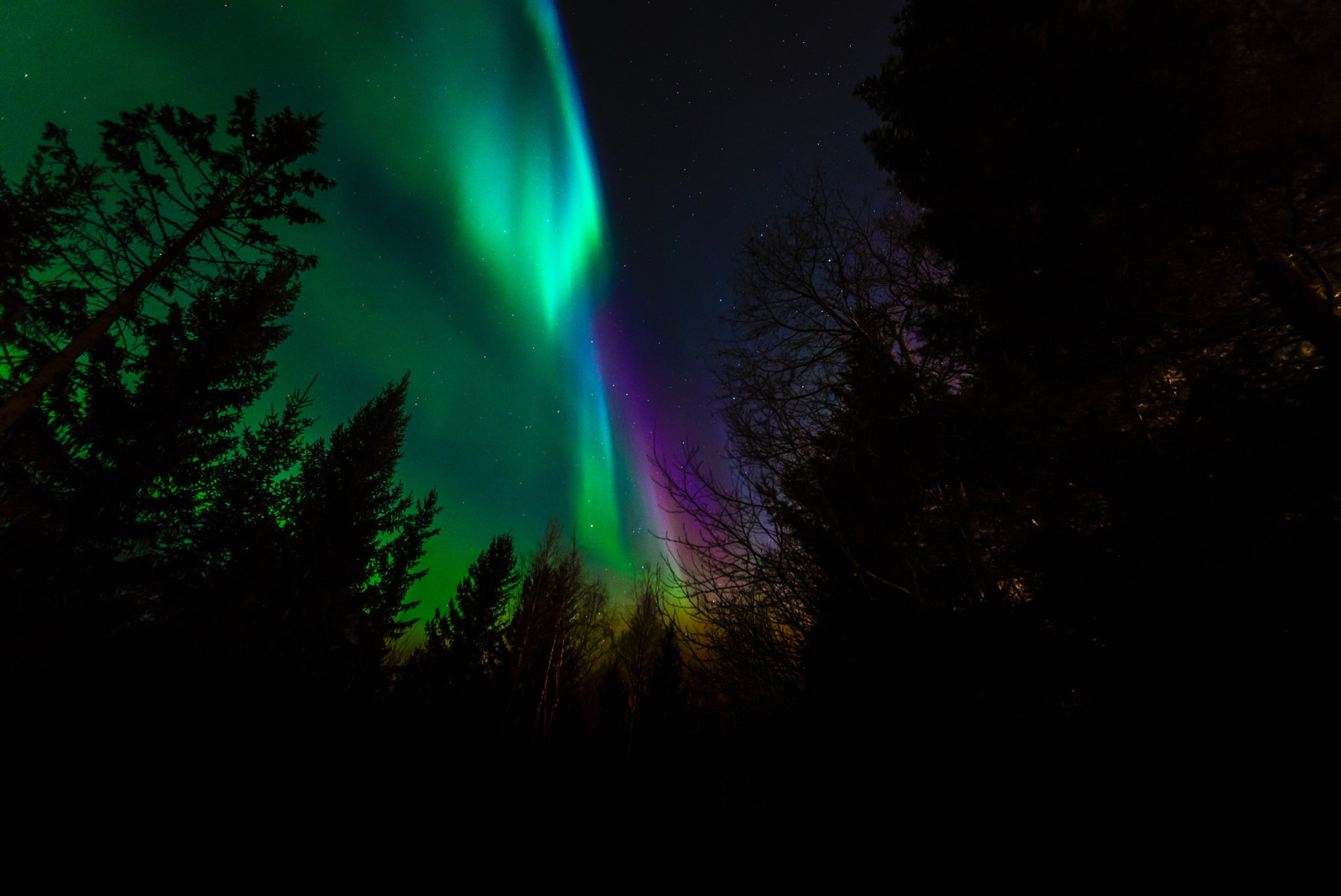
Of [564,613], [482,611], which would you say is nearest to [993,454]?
[564,613]

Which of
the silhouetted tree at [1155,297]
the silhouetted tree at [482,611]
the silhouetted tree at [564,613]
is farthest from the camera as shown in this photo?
the silhouetted tree at [482,611]

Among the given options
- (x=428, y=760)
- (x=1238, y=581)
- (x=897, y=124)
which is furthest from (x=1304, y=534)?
(x=428, y=760)

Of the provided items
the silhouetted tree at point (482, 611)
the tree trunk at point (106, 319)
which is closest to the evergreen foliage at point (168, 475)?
the tree trunk at point (106, 319)

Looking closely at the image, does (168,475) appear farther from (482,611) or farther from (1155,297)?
(1155,297)

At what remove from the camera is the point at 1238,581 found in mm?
2596

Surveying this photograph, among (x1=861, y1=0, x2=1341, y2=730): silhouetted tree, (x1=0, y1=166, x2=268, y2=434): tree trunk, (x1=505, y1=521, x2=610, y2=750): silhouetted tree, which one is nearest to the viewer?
(x1=861, y1=0, x2=1341, y2=730): silhouetted tree

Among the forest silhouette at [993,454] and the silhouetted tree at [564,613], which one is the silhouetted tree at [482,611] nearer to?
the silhouetted tree at [564,613]

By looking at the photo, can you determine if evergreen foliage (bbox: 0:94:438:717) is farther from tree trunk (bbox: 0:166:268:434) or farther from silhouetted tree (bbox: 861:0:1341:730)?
silhouetted tree (bbox: 861:0:1341:730)

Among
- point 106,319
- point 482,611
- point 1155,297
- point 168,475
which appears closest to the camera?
point 1155,297

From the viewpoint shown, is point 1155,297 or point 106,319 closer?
point 1155,297

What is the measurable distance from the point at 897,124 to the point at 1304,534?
21.3 ft

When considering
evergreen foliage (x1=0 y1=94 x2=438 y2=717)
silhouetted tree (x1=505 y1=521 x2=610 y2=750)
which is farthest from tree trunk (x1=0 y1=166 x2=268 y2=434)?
silhouetted tree (x1=505 y1=521 x2=610 y2=750)

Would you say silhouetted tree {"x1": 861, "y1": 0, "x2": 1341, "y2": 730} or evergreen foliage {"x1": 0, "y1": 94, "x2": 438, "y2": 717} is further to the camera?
evergreen foliage {"x1": 0, "y1": 94, "x2": 438, "y2": 717}

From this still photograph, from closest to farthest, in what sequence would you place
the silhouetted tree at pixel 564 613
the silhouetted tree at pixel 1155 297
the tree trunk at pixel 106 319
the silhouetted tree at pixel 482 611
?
the silhouetted tree at pixel 1155 297 < the tree trunk at pixel 106 319 < the silhouetted tree at pixel 564 613 < the silhouetted tree at pixel 482 611
